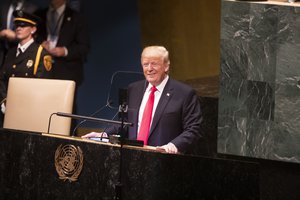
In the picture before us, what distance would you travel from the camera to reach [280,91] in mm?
5285

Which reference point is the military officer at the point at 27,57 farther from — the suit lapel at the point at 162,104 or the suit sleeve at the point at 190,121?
the suit sleeve at the point at 190,121

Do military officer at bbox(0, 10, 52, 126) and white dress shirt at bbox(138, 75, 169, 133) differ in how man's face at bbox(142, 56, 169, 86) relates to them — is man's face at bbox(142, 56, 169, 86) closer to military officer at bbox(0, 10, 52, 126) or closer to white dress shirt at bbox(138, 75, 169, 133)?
white dress shirt at bbox(138, 75, 169, 133)

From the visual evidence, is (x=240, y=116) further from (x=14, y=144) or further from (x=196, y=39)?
(x=196, y=39)

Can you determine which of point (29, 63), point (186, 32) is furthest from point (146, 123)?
point (186, 32)

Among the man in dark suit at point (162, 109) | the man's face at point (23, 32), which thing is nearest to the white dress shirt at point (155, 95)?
the man in dark suit at point (162, 109)

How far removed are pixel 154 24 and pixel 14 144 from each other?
348 centimetres

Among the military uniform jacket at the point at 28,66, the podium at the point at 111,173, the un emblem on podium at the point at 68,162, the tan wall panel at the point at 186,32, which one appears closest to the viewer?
the podium at the point at 111,173

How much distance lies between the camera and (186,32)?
878 cm

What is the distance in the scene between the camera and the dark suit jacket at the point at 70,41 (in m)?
8.04

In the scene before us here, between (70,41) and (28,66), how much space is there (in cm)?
72

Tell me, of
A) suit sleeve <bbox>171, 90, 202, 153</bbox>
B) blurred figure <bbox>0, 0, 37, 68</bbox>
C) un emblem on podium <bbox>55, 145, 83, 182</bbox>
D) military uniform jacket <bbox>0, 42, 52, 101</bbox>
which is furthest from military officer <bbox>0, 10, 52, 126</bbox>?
un emblem on podium <bbox>55, 145, 83, 182</bbox>

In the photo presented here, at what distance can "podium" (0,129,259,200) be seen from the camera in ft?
16.0

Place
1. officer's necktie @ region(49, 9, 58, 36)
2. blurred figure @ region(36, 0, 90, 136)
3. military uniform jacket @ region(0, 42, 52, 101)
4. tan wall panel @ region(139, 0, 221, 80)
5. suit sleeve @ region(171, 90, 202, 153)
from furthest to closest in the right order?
tan wall panel @ region(139, 0, 221, 80), officer's necktie @ region(49, 9, 58, 36), blurred figure @ region(36, 0, 90, 136), military uniform jacket @ region(0, 42, 52, 101), suit sleeve @ region(171, 90, 202, 153)

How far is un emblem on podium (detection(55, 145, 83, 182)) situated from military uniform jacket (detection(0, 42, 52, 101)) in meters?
2.03
